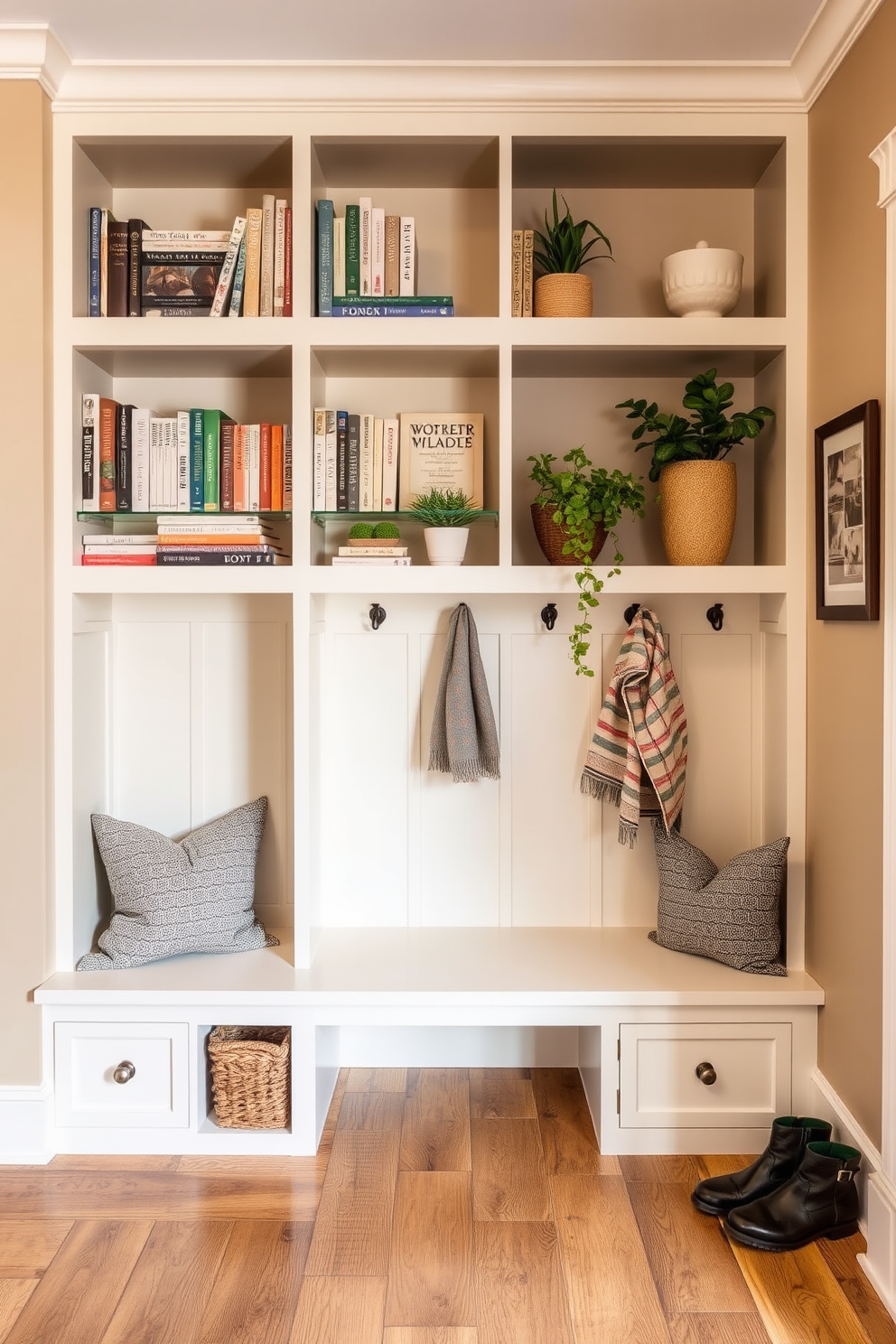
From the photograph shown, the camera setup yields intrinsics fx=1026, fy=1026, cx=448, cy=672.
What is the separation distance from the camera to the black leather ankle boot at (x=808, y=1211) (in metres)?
2.01

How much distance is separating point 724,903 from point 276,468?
1.52 metres

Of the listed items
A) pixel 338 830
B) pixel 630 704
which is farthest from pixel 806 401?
pixel 338 830

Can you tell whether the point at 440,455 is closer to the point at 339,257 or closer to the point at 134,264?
the point at 339,257

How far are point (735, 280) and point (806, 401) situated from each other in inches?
13.4

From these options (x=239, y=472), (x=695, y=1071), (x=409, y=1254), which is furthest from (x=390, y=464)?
(x=409, y=1254)

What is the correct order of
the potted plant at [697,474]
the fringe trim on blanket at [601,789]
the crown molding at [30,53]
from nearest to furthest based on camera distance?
the crown molding at [30,53]
the potted plant at [697,474]
the fringe trim on blanket at [601,789]

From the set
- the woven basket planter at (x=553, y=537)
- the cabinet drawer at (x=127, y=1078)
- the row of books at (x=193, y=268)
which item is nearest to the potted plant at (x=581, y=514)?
the woven basket planter at (x=553, y=537)

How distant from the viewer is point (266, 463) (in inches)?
99.6

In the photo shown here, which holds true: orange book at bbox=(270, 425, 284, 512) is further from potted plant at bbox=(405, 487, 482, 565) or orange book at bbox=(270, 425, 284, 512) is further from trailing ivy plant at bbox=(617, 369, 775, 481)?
trailing ivy plant at bbox=(617, 369, 775, 481)

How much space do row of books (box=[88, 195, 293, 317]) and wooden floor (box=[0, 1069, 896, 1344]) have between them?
2.00 metres

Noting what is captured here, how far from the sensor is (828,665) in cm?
230

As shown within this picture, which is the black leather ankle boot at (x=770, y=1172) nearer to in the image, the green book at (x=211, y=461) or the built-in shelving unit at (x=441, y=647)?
the built-in shelving unit at (x=441, y=647)

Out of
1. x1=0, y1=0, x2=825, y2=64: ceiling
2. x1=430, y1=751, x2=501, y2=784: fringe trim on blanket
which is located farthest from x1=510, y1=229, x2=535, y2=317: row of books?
x1=430, y1=751, x2=501, y2=784: fringe trim on blanket

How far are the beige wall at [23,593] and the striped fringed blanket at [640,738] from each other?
1.38 meters
